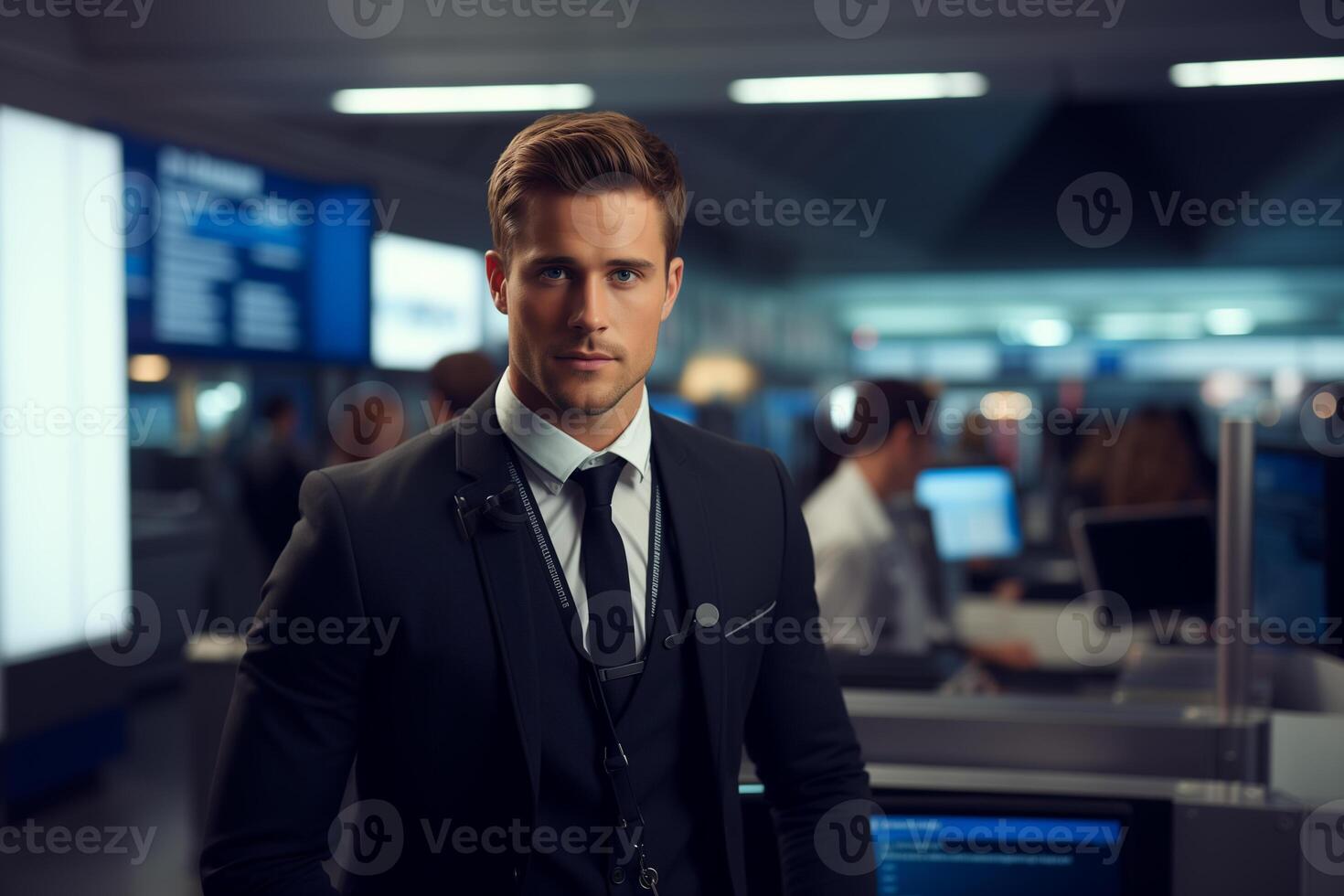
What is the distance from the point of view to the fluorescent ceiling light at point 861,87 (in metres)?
4.07

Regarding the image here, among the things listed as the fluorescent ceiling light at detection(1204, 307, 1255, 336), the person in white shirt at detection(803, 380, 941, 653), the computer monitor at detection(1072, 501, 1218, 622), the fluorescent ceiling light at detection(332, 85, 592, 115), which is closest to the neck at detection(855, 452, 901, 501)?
the person in white shirt at detection(803, 380, 941, 653)

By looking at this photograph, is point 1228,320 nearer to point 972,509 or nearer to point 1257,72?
point 972,509

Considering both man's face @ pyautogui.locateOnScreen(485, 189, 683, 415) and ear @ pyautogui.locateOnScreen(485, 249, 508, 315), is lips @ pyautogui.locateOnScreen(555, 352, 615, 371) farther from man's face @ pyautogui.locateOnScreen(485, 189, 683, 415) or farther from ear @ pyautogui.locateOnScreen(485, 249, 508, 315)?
ear @ pyautogui.locateOnScreen(485, 249, 508, 315)

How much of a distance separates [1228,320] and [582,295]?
71.5 ft

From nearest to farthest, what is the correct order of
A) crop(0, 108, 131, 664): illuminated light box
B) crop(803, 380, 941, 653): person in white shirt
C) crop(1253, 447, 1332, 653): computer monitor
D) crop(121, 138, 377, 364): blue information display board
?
crop(1253, 447, 1332, 653): computer monitor → crop(803, 380, 941, 653): person in white shirt → crop(121, 138, 377, 364): blue information display board → crop(0, 108, 131, 664): illuminated light box

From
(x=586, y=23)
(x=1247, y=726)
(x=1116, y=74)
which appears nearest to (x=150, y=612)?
(x=586, y=23)

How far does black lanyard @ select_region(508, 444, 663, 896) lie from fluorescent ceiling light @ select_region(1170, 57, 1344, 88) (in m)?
3.47

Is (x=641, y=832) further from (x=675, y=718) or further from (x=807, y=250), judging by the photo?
(x=807, y=250)

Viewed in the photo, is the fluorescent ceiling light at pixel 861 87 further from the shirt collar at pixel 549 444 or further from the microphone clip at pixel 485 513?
the microphone clip at pixel 485 513

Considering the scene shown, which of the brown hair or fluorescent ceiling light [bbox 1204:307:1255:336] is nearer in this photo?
the brown hair

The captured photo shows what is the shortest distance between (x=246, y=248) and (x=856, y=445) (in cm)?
278

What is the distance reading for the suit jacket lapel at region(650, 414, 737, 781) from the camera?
1252 millimetres

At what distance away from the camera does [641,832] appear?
1.22m

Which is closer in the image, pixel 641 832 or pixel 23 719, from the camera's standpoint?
pixel 641 832
